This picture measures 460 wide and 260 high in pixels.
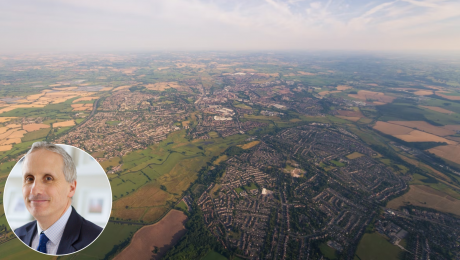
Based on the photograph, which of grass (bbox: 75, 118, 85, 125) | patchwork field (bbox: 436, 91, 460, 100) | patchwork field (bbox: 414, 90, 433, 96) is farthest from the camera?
patchwork field (bbox: 414, 90, 433, 96)

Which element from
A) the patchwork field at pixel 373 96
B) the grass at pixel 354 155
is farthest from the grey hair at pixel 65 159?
the patchwork field at pixel 373 96

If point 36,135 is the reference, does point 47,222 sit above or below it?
above

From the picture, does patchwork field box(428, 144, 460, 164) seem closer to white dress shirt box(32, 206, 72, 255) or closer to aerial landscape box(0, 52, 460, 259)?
aerial landscape box(0, 52, 460, 259)

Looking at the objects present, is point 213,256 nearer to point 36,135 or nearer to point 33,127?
point 36,135

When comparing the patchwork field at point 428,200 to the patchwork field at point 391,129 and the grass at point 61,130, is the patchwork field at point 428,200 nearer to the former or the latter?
the patchwork field at point 391,129

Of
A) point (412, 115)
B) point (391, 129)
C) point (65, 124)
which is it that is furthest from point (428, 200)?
point (65, 124)

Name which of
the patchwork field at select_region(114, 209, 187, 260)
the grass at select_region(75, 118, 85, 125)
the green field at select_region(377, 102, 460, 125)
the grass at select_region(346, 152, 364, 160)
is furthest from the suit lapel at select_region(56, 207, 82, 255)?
the green field at select_region(377, 102, 460, 125)
